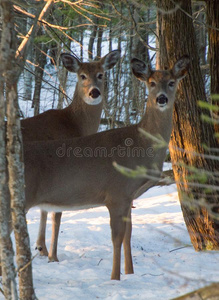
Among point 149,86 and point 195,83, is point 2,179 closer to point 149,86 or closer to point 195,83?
point 149,86

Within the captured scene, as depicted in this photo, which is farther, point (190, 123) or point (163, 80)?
point (190, 123)

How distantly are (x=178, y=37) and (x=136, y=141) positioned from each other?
1.68 m

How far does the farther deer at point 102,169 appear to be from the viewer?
5852 millimetres

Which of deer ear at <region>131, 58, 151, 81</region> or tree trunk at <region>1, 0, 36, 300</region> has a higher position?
deer ear at <region>131, 58, 151, 81</region>

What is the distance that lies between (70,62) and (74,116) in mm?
892

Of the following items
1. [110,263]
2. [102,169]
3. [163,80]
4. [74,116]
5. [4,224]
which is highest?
A: [163,80]

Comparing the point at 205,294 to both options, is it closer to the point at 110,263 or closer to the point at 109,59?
the point at 110,263

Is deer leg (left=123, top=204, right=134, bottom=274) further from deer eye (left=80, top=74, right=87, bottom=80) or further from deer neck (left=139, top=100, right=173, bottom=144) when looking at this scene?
deer eye (left=80, top=74, right=87, bottom=80)

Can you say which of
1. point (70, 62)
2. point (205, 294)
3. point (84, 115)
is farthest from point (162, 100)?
point (205, 294)

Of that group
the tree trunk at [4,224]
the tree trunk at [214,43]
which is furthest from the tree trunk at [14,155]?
the tree trunk at [214,43]

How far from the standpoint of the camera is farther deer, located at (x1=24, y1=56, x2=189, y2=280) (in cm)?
585

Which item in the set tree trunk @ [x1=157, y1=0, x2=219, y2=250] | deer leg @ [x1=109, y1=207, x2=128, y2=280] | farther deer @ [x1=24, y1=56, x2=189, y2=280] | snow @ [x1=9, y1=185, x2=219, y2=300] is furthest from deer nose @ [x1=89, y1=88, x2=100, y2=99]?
deer leg @ [x1=109, y1=207, x2=128, y2=280]

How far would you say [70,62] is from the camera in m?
8.03

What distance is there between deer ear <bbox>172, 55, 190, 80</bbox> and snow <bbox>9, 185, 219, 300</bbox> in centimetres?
194
